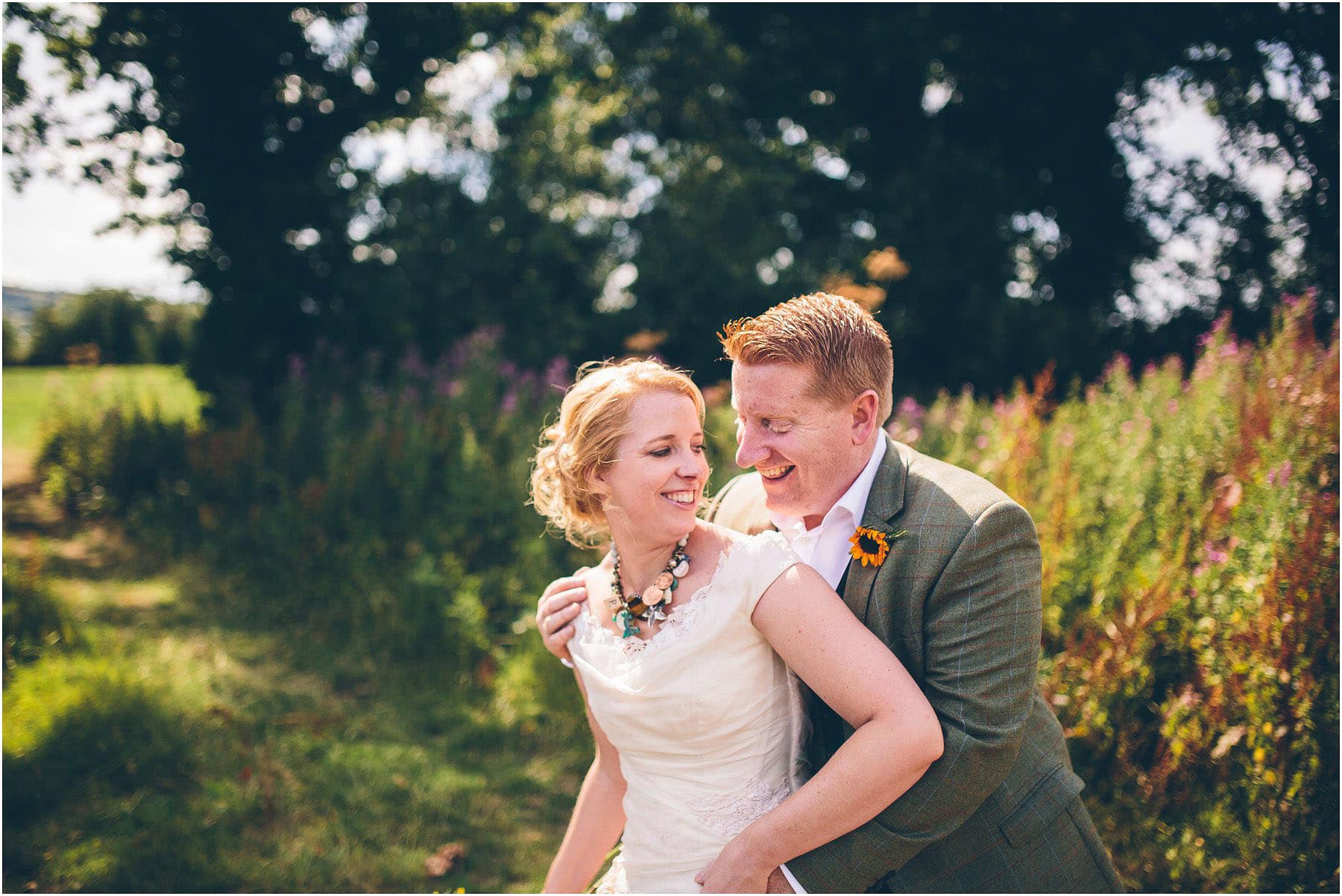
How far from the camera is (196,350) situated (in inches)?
375

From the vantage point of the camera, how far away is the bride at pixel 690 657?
1.91 meters

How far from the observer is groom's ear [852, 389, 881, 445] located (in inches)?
84.3

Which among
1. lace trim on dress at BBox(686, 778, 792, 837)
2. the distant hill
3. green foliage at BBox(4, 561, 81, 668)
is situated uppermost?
the distant hill

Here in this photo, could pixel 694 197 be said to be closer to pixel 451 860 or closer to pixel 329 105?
pixel 329 105

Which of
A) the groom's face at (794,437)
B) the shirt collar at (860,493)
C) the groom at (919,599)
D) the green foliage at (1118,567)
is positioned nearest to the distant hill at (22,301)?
the green foliage at (1118,567)

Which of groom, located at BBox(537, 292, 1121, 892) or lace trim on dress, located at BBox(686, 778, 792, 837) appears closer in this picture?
groom, located at BBox(537, 292, 1121, 892)

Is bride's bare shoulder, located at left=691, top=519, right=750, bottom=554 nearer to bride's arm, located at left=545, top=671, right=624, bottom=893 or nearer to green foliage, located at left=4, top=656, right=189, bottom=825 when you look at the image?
bride's arm, located at left=545, top=671, right=624, bottom=893

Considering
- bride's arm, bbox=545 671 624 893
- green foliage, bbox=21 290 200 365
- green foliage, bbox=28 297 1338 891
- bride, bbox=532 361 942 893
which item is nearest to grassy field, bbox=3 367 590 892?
green foliage, bbox=28 297 1338 891

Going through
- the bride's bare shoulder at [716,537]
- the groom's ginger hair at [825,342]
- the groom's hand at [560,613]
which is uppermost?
the groom's ginger hair at [825,342]

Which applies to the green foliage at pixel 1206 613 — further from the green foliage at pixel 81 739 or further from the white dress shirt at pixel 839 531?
the green foliage at pixel 81 739

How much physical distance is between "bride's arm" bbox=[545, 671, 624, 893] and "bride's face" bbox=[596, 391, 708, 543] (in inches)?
26.3

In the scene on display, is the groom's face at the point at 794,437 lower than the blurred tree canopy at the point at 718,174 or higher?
lower

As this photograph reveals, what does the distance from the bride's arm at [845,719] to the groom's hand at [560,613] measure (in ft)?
2.17

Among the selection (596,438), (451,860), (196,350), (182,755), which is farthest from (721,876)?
(196,350)
